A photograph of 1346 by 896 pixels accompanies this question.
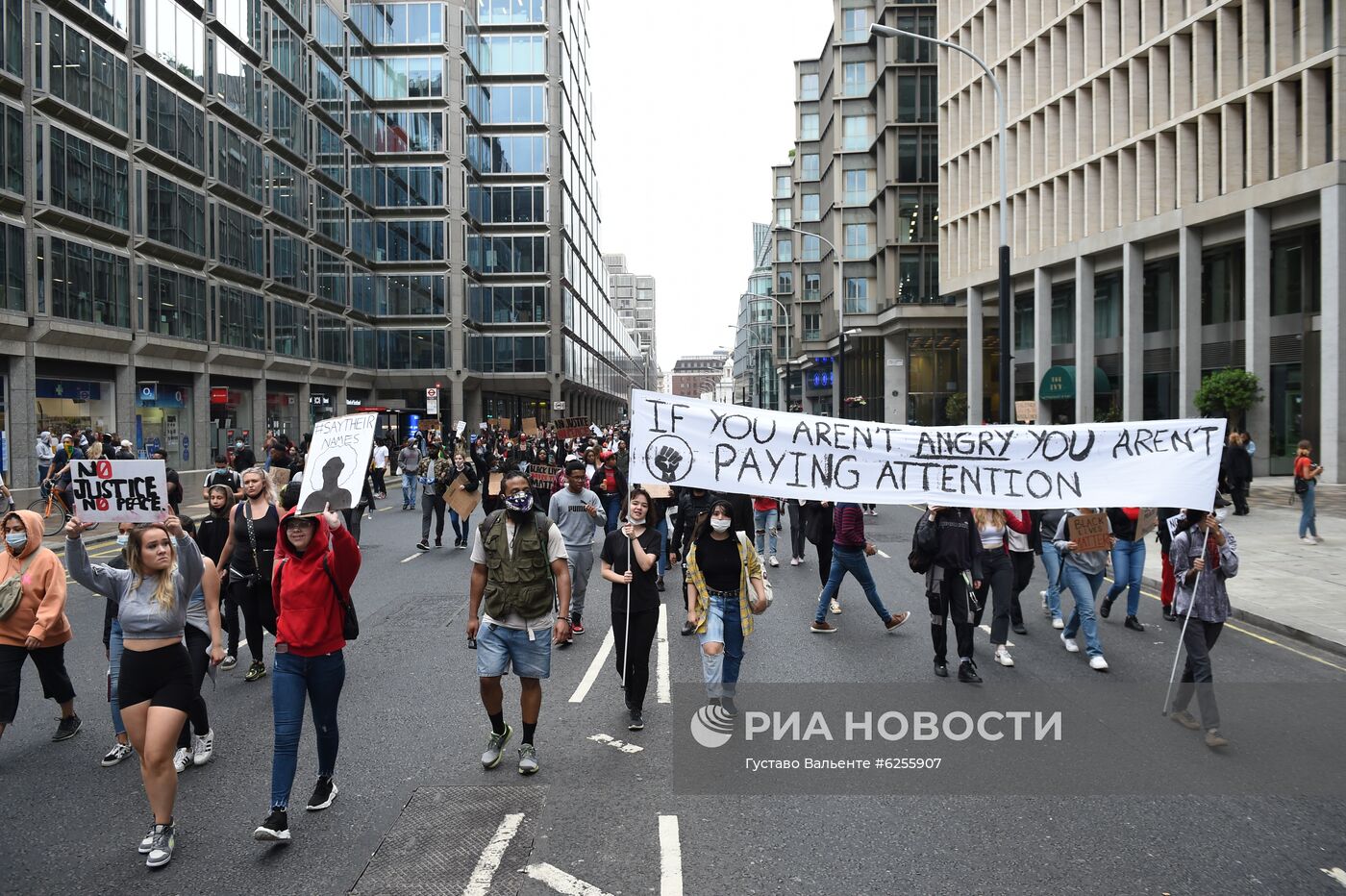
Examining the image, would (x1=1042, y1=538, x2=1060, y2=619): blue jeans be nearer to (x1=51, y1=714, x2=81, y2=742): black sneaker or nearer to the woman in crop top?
the woman in crop top

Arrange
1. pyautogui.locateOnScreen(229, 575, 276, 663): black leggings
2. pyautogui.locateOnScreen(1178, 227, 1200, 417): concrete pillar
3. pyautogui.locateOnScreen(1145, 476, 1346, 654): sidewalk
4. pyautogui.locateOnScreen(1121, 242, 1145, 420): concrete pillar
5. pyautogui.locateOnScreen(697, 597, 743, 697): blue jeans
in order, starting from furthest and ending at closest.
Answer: pyautogui.locateOnScreen(1121, 242, 1145, 420): concrete pillar
pyautogui.locateOnScreen(1178, 227, 1200, 417): concrete pillar
pyautogui.locateOnScreen(1145, 476, 1346, 654): sidewalk
pyautogui.locateOnScreen(229, 575, 276, 663): black leggings
pyautogui.locateOnScreen(697, 597, 743, 697): blue jeans

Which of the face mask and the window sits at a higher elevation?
the window

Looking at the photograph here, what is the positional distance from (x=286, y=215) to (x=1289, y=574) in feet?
153

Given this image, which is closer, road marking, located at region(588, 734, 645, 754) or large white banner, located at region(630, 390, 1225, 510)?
road marking, located at region(588, 734, 645, 754)

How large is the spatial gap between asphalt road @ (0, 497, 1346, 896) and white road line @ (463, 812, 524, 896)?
0.03 m

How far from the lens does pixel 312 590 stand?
538 cm

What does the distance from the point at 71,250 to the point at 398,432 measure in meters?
20.4

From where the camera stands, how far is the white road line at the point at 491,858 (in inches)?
177

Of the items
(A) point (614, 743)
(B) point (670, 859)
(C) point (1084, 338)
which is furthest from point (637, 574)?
(C) point (1084, 338)

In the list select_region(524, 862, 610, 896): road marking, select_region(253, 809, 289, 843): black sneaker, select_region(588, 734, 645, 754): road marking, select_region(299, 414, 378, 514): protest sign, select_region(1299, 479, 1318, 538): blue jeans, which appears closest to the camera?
select_region(524, 862, 610, 896): road marking

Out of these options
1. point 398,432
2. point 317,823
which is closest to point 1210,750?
point 317,823

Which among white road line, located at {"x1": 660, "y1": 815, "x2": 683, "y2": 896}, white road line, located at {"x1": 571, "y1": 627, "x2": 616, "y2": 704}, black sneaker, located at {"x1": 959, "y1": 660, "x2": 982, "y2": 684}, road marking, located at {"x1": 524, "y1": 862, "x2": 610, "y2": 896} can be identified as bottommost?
white road line, located at {"x1": 571, "y1": 627, "x2": 616, "y2": 704}

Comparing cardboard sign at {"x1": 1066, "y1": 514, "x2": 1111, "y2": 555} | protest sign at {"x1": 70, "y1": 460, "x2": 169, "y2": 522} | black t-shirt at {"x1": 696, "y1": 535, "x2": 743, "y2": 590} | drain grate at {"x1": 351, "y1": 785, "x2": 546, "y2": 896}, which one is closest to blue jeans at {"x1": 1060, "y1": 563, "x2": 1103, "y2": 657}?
cardboard sign at {"x1": 1066, "y1": 514, "x2": 1111, "y2": 555}

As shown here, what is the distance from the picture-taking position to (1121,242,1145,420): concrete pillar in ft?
118
